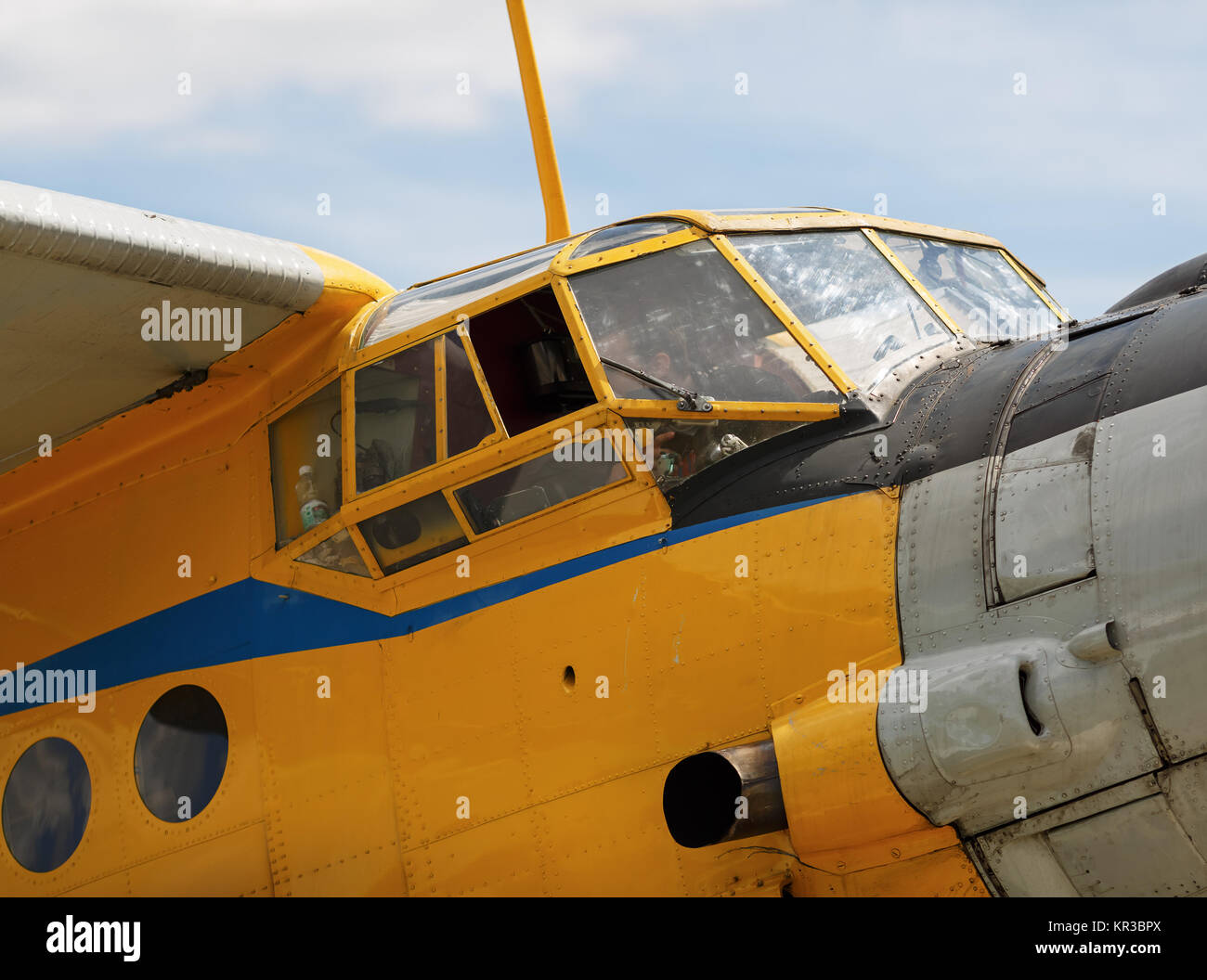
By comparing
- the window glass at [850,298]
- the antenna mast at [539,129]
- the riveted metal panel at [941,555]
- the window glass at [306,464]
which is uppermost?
the antenna mast at [539,129]

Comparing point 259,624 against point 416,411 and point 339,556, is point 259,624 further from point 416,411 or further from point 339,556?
point 416,411

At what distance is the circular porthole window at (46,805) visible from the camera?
268 inches

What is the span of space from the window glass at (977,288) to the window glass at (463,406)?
97.7 inches

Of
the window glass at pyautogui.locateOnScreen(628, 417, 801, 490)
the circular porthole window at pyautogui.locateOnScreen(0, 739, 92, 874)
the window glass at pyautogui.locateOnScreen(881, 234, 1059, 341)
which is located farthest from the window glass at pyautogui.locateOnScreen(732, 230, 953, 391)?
the circular porthole window at pyautogui.locateOnScreen(0, 739, 92, 874)

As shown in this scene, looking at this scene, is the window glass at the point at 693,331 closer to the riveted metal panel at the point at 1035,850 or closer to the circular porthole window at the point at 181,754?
the riveted metal panel at the point at 1035,850

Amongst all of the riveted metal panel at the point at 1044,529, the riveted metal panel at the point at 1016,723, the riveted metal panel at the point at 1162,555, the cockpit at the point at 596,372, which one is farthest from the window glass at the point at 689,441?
the riveted metal panel at the point at 1162,555

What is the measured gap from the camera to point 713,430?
5797mm

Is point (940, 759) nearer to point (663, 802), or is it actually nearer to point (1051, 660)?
point (1051, 660)

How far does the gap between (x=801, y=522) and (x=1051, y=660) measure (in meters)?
1.22

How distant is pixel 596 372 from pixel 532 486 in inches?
23.9

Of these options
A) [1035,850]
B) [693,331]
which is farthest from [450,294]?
[1035,850]

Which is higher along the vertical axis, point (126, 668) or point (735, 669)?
point (126, 668)

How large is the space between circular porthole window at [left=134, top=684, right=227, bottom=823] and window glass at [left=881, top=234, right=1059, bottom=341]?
4.37 metres
